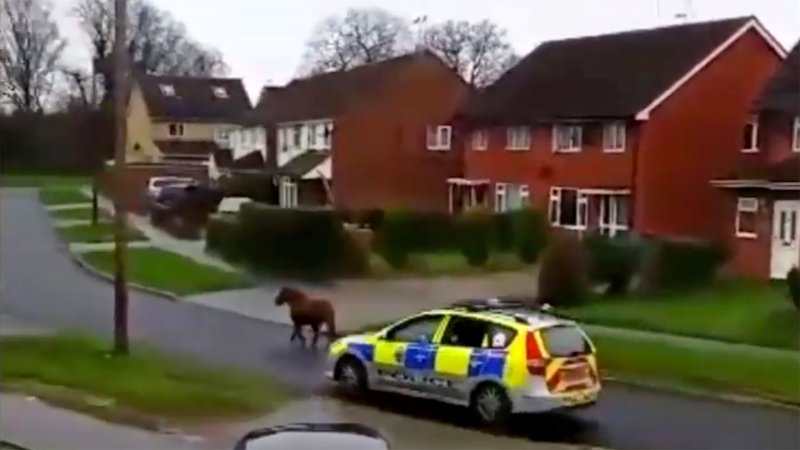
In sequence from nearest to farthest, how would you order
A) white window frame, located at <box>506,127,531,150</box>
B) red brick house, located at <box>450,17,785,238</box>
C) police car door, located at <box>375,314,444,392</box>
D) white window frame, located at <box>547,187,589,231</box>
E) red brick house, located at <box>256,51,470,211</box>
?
police car door, located at <box>375,314,444,392</box> < red brick house, located at <box>256,51,470,211</box> < red brick house, located at <box>450,17,785,238</box> < white window frame, located at <box>506,127,531,150</box> < white window frame, located at <box>547,187,589,231</box>

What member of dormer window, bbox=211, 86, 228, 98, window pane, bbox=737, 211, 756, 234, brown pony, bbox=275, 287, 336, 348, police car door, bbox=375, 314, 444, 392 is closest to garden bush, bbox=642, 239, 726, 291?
window pane, bbox=737, 211, 756, 234

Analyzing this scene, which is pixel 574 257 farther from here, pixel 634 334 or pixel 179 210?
pixel 179 210

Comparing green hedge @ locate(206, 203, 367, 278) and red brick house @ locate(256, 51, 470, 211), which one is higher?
red brick house @ locate(256, 51, 470, 211)

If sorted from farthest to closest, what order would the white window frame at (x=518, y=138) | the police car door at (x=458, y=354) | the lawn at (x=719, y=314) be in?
the white window frame at (x=518, y=138) → the lawn at (x=719, y=314) → the police car door at (x=458, y=354)

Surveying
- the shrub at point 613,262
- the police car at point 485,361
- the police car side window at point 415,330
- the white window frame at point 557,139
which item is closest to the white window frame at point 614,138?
the white window frame at point 557,139

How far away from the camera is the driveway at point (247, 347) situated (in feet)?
21.0

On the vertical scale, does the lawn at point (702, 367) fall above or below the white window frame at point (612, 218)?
below

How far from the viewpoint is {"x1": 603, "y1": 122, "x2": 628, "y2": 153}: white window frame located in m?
9.48

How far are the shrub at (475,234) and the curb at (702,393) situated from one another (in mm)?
1452

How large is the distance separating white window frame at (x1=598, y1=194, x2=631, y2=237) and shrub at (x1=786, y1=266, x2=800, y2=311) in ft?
3.83

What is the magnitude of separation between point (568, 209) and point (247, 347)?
2.46m

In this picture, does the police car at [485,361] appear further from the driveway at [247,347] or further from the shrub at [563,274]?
the shrub at [563,274]

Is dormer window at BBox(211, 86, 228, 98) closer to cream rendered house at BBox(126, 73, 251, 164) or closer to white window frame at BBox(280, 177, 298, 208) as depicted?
cream rendered house at BBox(126, 73, 251, 164)

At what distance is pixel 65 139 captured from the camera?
681 cm
